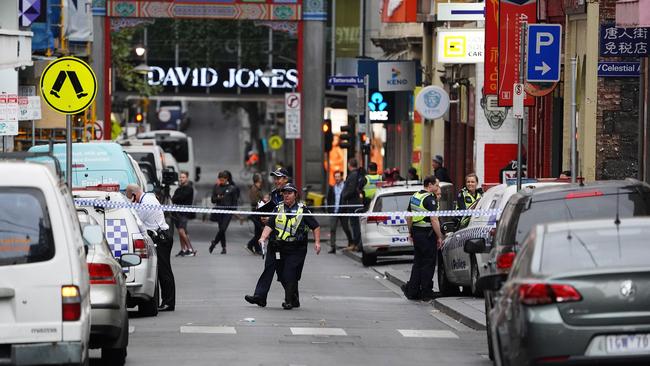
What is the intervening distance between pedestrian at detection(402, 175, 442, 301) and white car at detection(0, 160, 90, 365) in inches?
447

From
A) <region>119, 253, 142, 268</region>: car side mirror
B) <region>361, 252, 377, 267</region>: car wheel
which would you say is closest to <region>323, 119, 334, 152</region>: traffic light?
<region>361, 252, 377, 267</region>: car wheel

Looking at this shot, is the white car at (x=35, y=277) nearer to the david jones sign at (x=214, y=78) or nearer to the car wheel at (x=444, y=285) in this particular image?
the car wheel at (x=444, y=285)

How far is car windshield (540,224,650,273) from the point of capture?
1082 cm

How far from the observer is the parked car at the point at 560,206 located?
1402 centimetres

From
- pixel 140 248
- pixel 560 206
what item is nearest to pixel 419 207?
pixel 140 248

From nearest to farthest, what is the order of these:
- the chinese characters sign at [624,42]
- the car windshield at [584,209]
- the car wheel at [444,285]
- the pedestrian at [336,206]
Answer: the car windshield at [584,209] < the car wheel at [444,285] < the chinese characters sign at [624,42] < the pedestrian at [336,206]

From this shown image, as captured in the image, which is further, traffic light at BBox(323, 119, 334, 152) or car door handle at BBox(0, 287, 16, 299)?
traffic light at BBox(323, 119, 334, 152)

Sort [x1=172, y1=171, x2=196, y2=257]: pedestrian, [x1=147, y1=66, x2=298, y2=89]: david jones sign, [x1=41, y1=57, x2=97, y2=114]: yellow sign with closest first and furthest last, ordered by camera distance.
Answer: [x1=41, y1=57, x2=97, y2=114]: yellow sign
[x1=172, y1=171, x2=196, y2=257]: pedestrian
[x1=147, y1=66, x2=298, y2=89]: david jones sign

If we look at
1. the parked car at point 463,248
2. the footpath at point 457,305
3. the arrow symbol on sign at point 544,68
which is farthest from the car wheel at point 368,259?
the arrow symbol on sign at point 544,68

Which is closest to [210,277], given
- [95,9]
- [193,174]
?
[95,9]

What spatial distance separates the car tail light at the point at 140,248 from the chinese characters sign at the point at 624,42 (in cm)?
833

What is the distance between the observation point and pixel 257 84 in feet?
226

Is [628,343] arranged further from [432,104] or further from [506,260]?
[432,104]

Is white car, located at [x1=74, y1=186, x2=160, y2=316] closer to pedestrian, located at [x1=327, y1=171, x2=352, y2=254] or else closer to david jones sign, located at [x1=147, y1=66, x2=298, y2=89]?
pedestrian, located at [x1=327, y1=171, x2=352, y2=254]
